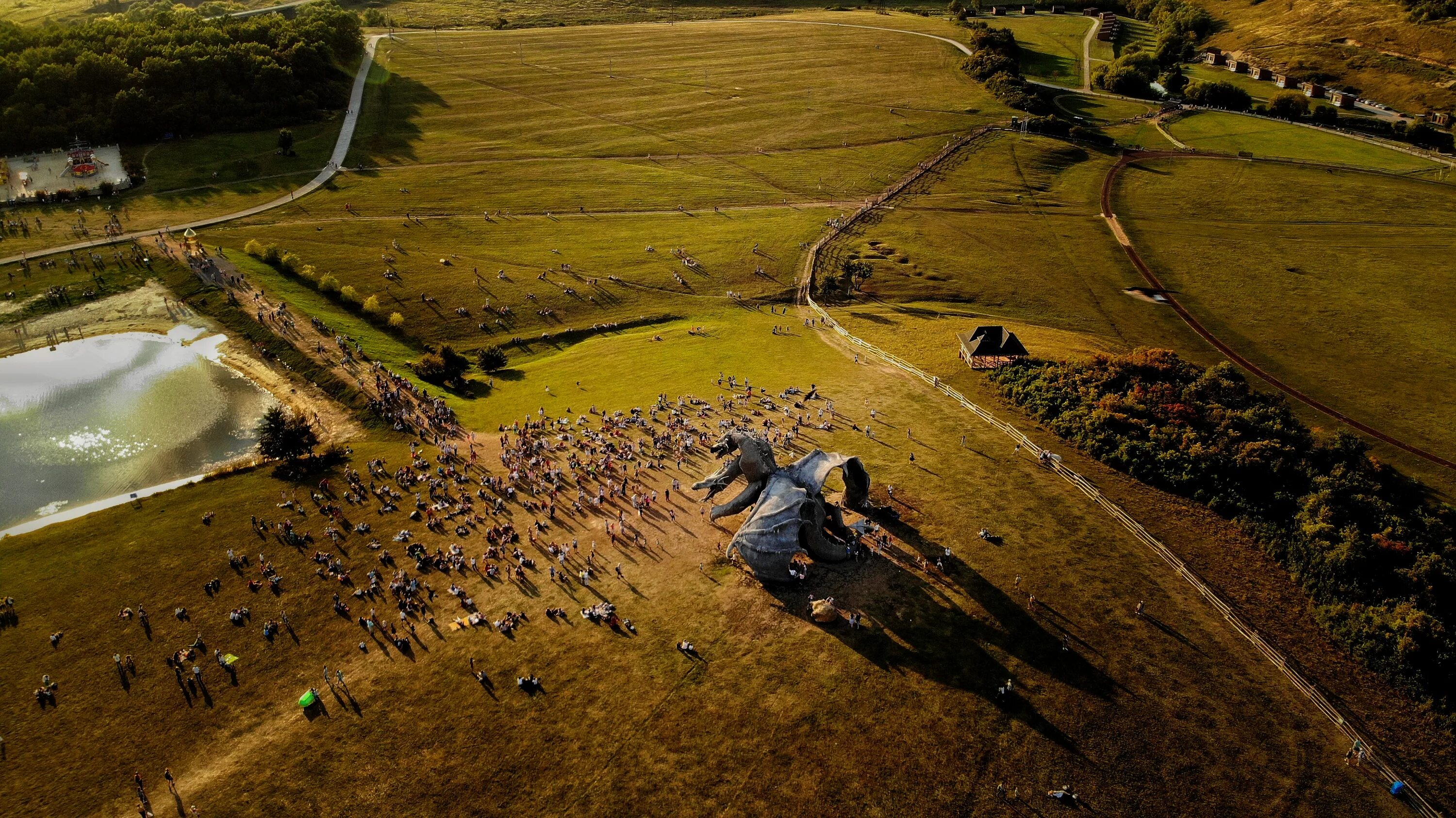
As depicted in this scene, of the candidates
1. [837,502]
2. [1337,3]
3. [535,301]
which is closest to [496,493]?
[837,502]

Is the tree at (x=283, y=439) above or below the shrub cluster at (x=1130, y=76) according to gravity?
below

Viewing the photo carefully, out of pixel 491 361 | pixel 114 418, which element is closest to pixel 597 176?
pixel 491 361

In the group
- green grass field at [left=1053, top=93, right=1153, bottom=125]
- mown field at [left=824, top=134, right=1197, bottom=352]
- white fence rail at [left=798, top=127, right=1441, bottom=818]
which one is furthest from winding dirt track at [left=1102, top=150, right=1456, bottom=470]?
white fence rail at [left=798, top=127, right=1441, bottom=818]

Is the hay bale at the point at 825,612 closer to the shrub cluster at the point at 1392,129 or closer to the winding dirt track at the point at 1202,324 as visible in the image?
the winding dirt track at the point at 1202,324

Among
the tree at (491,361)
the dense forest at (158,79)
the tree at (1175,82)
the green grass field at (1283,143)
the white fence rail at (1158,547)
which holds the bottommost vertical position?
the white fence rail at (1158,547)

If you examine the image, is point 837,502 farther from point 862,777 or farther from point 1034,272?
point 1034,272

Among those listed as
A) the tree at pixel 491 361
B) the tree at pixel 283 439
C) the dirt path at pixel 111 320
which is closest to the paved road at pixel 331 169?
the dirt path at pixel 111 320

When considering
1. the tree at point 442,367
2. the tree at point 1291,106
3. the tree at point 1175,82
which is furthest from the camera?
the tree at point 1175,82
